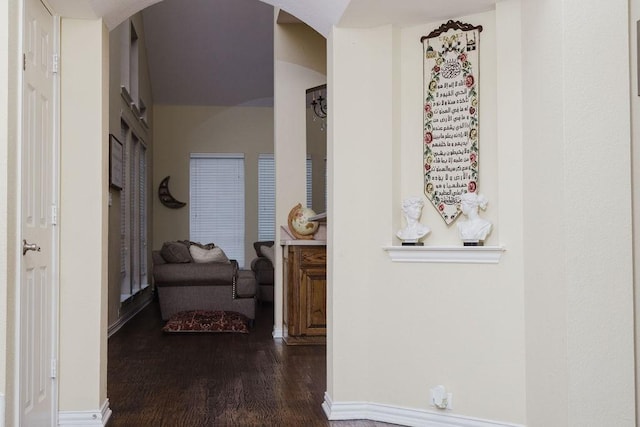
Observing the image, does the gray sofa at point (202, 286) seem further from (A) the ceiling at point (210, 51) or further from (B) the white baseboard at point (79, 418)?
(A) the ceiling at point (210, 51)

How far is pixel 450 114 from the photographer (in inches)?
148

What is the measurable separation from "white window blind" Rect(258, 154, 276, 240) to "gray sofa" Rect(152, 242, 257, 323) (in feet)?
12.5

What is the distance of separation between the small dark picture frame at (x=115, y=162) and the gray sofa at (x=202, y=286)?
0.93m

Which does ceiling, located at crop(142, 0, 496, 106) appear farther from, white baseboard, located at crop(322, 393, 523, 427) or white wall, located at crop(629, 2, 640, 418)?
white wall, located at crop(629, 2, 640, 418)

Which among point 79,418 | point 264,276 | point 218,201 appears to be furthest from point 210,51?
point 79,418

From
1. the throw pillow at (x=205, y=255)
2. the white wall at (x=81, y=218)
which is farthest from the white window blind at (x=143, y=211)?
the white wall at (x=81, y=218)

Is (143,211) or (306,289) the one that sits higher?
(143,211)

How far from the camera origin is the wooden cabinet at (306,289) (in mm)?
6180

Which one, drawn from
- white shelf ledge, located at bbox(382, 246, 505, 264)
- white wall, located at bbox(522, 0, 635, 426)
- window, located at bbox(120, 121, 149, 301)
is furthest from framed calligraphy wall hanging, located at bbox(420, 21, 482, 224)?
window, located at bbox(120, 121, 149, 301)

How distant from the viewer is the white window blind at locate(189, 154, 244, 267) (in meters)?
11.4

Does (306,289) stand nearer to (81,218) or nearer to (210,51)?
(81,218)

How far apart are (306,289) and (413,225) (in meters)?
2.49

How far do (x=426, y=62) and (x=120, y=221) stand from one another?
4659 mm

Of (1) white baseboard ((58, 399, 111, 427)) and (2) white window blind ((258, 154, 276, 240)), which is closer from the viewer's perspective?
(1) white baseboard ((58, 399, 111, 427))
